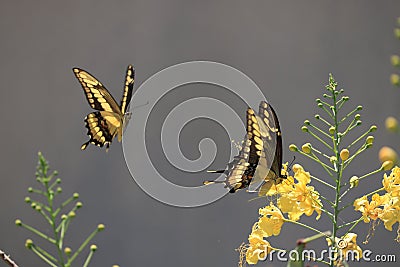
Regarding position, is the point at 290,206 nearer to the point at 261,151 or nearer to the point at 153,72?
the point at 261,151

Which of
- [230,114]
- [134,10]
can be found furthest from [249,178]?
[134,10]

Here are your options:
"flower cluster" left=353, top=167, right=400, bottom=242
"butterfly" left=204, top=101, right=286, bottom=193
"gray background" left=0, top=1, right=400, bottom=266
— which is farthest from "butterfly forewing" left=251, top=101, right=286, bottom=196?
"gray background" left=0, top=1, right=400, bottom=266

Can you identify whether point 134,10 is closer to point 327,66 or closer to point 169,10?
point 169,10

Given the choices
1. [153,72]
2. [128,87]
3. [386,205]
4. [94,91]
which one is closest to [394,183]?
[386,205]

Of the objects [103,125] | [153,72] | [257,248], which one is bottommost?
[257,248]

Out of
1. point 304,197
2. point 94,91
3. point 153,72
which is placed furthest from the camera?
point 153,72

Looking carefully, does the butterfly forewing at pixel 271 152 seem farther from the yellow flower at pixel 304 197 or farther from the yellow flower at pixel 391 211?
the yellow flower at pixel 391 211
